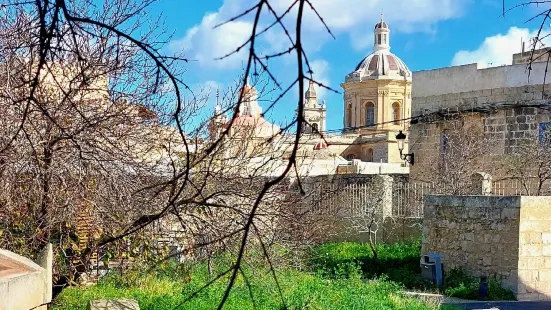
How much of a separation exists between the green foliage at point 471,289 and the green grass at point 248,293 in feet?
6.96

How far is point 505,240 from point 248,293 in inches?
227

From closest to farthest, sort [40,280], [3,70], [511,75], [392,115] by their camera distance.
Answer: [40,280] → [3,70] → [511,75] → [392,115]

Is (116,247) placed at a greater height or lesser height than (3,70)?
lesser

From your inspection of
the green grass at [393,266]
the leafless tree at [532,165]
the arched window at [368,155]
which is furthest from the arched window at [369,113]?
the green grass at [393,266]

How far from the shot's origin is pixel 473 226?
13.4m

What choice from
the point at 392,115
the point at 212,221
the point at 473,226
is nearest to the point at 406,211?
the point at 473,226

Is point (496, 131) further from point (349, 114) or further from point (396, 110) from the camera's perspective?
point (349, 114)

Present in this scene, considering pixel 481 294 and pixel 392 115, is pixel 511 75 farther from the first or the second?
pixel 392 115

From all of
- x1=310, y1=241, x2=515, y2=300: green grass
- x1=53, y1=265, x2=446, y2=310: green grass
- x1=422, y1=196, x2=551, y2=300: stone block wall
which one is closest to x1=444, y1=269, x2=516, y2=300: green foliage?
x1=310, y1=241, x2=515, y2=300: green grass

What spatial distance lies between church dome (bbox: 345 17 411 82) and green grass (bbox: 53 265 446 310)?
131 ft

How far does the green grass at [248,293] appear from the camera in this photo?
320 inches

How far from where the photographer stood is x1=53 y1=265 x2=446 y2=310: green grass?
8.13 m

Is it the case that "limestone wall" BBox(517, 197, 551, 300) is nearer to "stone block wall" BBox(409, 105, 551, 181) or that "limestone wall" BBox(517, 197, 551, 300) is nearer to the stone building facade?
the stone building facade

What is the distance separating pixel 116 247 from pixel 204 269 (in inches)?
100
